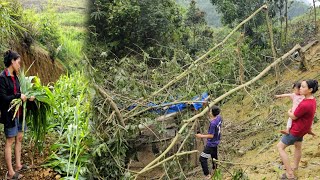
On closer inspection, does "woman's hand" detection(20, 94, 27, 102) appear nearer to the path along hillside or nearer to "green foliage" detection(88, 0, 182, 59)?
the path along hillside

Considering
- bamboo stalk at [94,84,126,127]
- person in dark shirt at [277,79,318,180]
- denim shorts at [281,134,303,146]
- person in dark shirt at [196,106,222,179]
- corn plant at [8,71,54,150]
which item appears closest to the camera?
bamboo stalk at [94,84,126,127]

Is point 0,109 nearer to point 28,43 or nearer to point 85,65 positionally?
point 85,65

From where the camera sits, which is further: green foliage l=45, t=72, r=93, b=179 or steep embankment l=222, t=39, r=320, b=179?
steep embankment l=222, t=39, r=320, b=179

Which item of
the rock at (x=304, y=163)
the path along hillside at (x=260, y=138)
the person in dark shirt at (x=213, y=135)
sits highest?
the person in dark shirt at (x=213, y=135)

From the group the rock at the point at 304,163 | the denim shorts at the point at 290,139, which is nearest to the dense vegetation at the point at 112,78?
the denim shorts at the point at 290,139

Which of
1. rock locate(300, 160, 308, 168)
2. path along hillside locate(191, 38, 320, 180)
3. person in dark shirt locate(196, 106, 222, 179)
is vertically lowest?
path along hillside locate(191, 38, 320, 180)

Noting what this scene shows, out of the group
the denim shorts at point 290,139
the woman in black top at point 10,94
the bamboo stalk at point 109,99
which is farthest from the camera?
the denim shorts at point 290,139

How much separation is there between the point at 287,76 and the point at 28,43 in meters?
6.73

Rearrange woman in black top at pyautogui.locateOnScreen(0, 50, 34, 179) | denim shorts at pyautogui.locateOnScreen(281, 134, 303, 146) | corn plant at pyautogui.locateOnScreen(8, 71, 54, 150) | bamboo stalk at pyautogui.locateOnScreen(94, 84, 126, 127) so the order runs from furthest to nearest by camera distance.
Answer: denim shorts at pyautogui.locateOnScreen(281, 134, 303, 146), corn plant at pyautogui.locateOnScreen(8, 71, 54, 150), woman in black top at pyautogui.locateOnScreen(0, 50, 34, 179), bamboo stalk at pyautogui.locateOnScreen(94, 84, 126, 127)

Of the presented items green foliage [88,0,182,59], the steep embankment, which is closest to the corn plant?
the steep embankment

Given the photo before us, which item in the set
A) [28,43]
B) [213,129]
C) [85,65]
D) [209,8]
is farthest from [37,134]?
[209,8]

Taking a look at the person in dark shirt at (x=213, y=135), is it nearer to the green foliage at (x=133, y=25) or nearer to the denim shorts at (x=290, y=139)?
the denim shorts at (x=290, y=139)

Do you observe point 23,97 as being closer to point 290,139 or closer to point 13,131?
point 13,131

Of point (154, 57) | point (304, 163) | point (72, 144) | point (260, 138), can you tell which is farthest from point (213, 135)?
point (154, 57)
